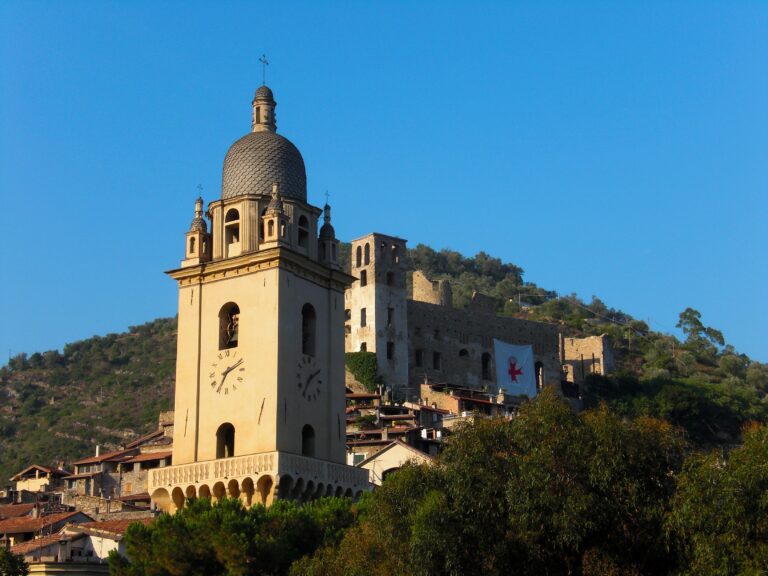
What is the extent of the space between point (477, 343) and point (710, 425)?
1833 centimetres

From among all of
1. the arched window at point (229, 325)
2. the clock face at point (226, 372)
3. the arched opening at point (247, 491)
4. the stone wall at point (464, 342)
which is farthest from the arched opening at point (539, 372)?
the arched opening at point (247, 491)

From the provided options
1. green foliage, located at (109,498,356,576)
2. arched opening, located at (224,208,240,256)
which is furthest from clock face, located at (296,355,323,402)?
green foliage, located at (109,498,356,576)

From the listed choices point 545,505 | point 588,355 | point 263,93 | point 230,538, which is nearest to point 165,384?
point 588,355

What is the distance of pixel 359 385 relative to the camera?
96000 millimetres

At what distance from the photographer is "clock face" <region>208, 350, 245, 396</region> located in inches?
1710

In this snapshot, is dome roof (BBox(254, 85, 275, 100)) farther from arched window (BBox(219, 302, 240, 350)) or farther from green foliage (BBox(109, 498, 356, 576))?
green foliage (BBox(109, 498, 356, 576))

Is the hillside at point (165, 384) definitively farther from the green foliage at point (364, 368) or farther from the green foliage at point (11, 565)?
the green foliage at point (11, 565)

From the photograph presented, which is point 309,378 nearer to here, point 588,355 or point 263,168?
point 263,168

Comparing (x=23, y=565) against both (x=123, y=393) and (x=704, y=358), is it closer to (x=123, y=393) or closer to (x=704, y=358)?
(x=123, y=393)

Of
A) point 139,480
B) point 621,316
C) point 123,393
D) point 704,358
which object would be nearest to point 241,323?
Answer: point 139,480

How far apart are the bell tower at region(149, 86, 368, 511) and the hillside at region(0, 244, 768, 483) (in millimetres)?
49612

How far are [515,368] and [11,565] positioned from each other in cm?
6849

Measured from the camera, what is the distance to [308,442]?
4416 centimetres

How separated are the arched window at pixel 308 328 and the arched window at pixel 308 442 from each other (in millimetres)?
2521
